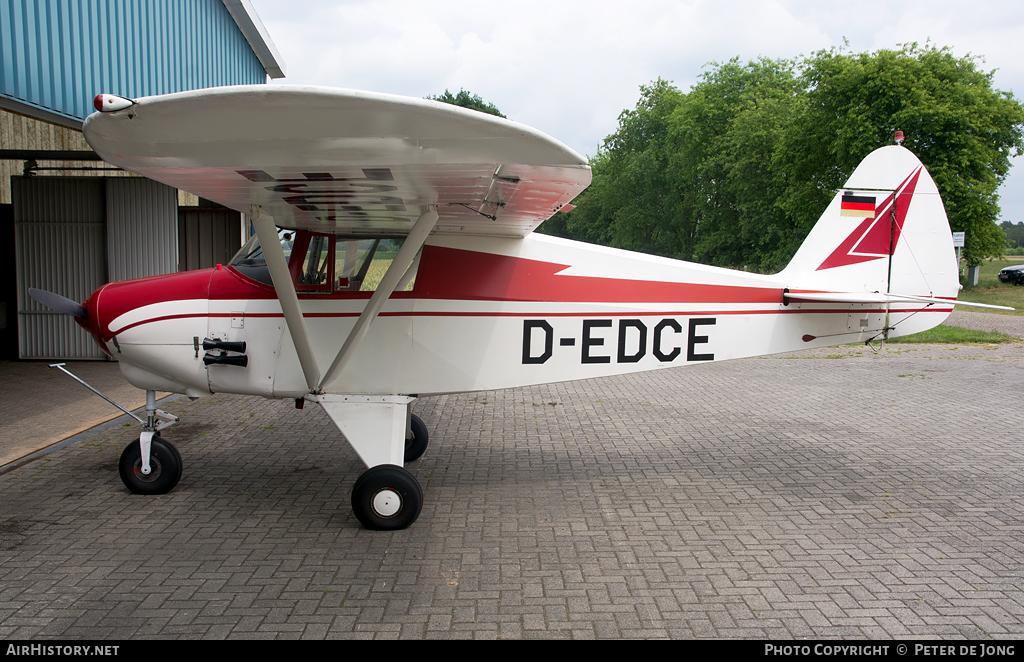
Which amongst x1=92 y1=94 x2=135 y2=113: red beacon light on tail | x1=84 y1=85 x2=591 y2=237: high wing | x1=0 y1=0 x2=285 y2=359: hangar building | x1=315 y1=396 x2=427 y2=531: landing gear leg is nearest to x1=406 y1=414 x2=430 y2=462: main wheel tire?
x1=315 y1=396 x2=427 y2=531: landing gear leg

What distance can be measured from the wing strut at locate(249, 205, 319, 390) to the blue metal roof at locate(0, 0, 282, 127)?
12.0 ft

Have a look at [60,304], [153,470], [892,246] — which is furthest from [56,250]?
[892,246]

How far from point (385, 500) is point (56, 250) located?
9209 mm

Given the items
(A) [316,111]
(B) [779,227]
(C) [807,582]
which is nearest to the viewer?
(A) [316,111]

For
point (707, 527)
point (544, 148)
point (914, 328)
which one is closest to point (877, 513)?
point (707, 527)

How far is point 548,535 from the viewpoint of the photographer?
161 inches

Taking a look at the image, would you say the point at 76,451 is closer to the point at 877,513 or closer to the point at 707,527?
the point at 707,527

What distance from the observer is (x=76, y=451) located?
5770 mm

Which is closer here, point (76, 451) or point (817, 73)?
point (76, 451)

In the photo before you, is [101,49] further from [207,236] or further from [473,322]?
[473,322]

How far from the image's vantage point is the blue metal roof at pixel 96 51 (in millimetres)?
5758

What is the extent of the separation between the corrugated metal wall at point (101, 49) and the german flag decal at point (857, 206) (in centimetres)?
755

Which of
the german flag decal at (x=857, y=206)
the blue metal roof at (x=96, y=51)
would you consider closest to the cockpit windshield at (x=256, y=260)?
the blue metal roof at (x=96, y=51)
